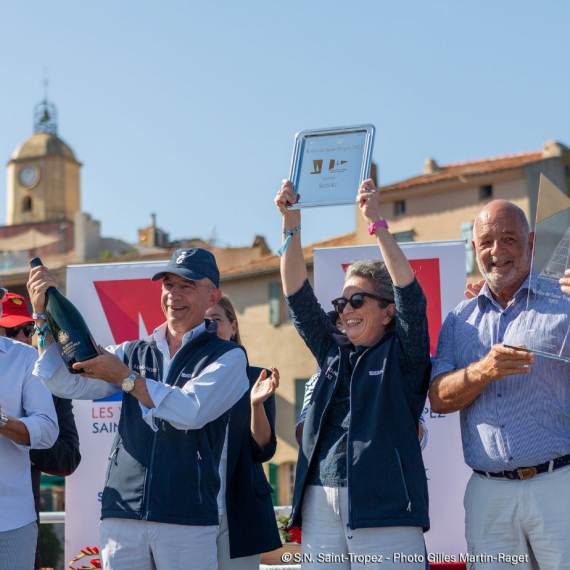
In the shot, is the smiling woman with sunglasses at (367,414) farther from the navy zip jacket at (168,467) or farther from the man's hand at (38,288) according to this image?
the man's hand at (38,288)

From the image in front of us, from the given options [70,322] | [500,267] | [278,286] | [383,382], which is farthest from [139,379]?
[278,286]

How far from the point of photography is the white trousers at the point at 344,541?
383cm

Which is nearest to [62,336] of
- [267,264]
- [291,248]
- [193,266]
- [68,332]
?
[68,332]

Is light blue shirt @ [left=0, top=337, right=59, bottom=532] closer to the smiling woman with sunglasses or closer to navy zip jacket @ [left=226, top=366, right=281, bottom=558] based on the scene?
navy zip jacket @ [left=226, top=366, right=281, bottom=558]

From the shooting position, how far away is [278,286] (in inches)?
1307

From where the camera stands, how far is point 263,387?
4.66 metres

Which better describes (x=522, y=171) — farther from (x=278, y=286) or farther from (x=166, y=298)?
(x=166, y=298)

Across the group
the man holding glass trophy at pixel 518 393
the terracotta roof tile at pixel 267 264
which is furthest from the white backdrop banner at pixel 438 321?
the terracotta roof tile at pixel 267 264

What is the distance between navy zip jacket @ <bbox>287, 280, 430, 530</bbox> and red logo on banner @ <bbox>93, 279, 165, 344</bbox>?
2173mm

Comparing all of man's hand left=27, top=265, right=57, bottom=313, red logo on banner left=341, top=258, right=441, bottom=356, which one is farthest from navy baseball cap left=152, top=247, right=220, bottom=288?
red logo on banner left=341, top=258, right=441, bottom=356

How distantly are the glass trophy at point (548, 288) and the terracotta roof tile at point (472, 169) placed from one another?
28668mm

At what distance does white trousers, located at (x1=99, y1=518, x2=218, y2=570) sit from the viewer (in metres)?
3.99

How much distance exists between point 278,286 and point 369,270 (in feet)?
94.8

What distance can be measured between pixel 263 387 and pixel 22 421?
1.13 m
